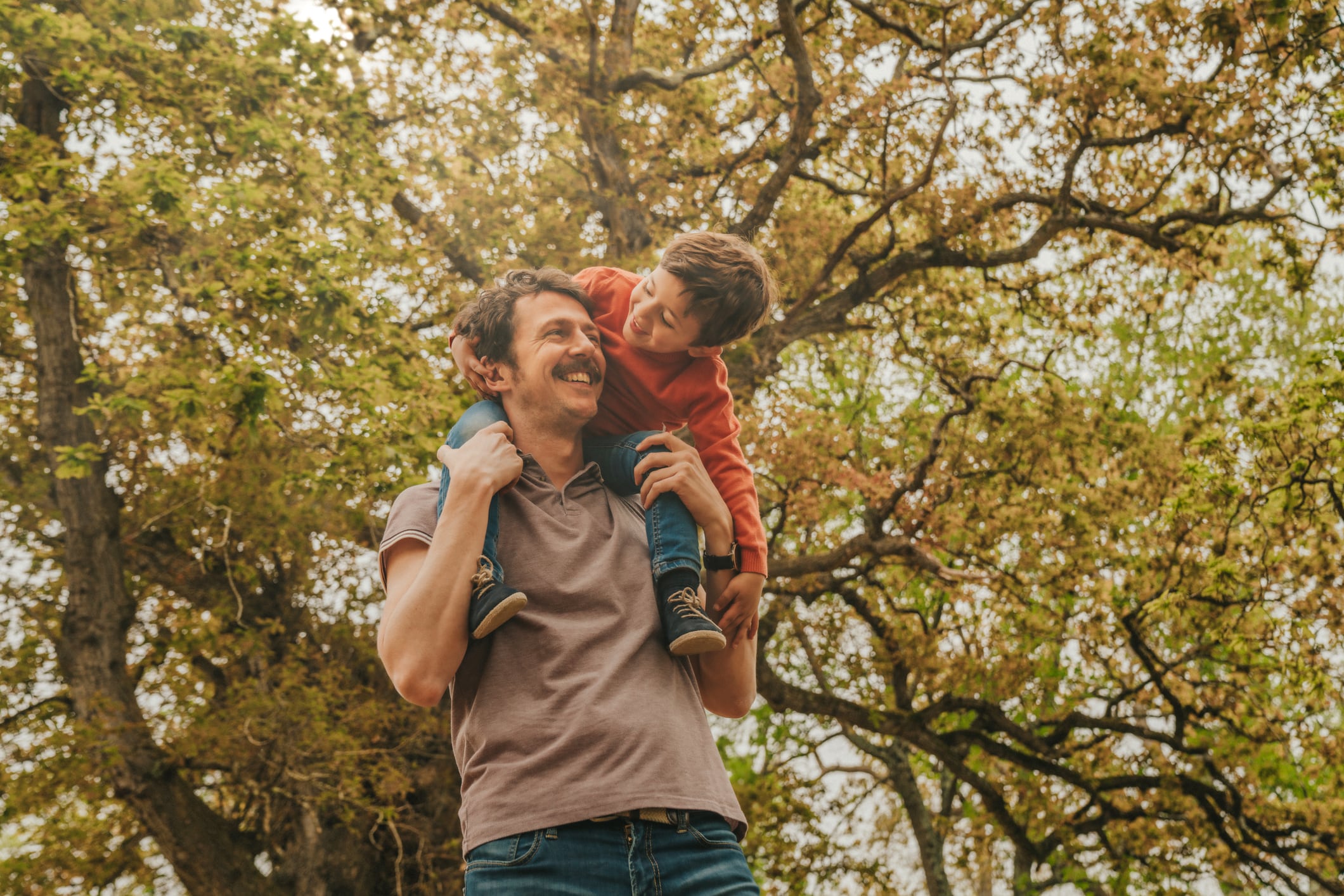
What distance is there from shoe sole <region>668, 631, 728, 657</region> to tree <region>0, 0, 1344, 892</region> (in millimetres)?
4743

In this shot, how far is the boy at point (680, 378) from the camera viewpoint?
219cm

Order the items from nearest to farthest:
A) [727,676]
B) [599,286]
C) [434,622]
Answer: [434,622], [727,676], [599,286]

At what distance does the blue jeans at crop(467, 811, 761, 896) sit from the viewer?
1562 millimetres

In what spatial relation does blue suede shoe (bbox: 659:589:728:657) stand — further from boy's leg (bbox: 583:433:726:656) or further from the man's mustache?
the man's mustache

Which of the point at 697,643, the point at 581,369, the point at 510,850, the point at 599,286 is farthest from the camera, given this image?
the point at 599,286

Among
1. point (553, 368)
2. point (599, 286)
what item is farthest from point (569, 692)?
point (599, 286)

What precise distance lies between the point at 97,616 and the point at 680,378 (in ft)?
26.6

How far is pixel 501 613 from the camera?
170 cm

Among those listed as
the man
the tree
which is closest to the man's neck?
the man

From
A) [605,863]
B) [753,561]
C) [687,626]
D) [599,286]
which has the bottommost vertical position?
[605,863]

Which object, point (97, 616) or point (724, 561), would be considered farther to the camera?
point (97, 616)

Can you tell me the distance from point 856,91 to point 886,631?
5.16 m

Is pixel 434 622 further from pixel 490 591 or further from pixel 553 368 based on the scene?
pixel 553 368

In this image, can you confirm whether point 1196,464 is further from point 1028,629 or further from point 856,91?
point 856,91
